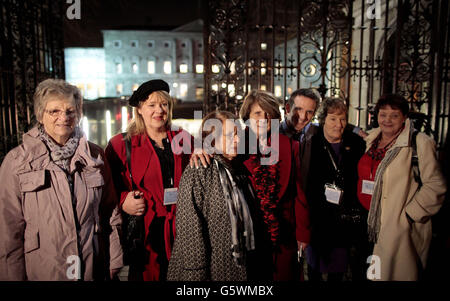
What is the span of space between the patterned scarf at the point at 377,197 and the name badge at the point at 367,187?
0.45 feet

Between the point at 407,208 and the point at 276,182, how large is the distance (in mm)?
1226

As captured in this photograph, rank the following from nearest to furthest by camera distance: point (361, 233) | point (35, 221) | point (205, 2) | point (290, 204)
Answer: point (35, 221) → point (290, 204) → point (361, 233) → point (205, 2)

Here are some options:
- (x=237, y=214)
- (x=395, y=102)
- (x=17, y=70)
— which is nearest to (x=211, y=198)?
(x=237, y=214)

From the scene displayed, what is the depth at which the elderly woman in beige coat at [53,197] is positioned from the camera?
7.16 feet

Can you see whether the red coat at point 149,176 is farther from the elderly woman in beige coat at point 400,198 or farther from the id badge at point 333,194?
the elderly woman in beige coat at point 400,198

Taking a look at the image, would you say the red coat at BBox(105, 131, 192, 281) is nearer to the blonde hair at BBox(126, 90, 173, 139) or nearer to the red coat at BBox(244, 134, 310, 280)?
the blonde hair at BBox(126, 90, 173, 139)

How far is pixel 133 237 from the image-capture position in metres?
2.68

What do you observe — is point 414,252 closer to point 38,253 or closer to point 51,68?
point 38,253

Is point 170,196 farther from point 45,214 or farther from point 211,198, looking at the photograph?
point 45,214

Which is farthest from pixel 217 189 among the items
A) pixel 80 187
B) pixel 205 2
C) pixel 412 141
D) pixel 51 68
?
pixel 51 68

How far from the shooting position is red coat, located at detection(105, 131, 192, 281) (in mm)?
2686

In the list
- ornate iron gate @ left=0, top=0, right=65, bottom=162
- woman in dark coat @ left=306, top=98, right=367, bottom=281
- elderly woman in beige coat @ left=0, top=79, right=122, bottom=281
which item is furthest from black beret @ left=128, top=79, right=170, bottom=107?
ornate iron gate @ left=0, top=0, right=65, bottom=162

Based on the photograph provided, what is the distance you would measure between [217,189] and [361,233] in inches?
68.4
